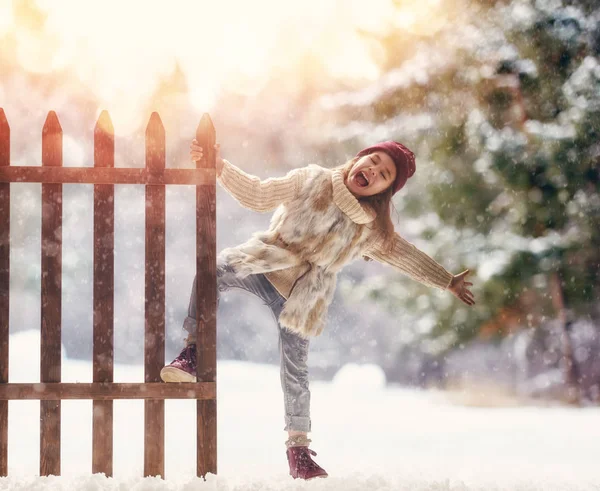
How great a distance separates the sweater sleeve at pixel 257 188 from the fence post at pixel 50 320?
→ 0.82m

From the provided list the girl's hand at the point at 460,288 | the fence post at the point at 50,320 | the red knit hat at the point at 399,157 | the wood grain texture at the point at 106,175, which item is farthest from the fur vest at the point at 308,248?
the fence post at the point at 50,320

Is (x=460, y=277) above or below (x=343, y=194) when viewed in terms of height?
below

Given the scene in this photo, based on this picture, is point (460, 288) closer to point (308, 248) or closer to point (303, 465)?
point (308, 248)

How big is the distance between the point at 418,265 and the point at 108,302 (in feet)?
5.37

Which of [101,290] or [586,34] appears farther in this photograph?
[586,34]

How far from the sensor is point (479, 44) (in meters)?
6.36

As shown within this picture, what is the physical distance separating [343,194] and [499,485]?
1598 mm

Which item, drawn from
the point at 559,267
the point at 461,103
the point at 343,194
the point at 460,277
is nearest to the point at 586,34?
the point at 461,103

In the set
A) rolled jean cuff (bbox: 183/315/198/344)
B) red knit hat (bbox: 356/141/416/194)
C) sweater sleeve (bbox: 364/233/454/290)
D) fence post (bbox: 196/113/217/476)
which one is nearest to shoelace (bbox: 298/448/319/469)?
fence post (bbox: 196/113/217/476)

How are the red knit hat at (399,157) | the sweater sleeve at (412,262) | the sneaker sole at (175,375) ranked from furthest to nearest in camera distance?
the sweater sleeve at (412,262) → the red knit hat at (399,157) → the sneaker sole at (175,375)

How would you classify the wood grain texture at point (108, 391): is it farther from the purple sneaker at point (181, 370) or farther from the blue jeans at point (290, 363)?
the blue jeans at point (290, 363)

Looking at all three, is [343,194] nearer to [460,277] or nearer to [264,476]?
[460,277]

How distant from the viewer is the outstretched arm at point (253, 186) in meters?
3.37

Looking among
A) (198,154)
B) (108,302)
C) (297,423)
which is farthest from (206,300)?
(297,423)
